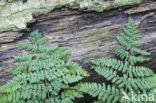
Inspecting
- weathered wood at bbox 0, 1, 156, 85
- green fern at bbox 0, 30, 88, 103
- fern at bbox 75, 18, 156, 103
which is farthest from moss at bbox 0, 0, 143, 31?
fern at bbox 75, 18, 156, 103

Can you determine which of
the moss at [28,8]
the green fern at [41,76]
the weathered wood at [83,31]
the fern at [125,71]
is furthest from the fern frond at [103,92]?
the moss at [28,8]

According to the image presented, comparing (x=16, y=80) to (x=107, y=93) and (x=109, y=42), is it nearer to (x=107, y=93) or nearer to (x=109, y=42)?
(x=107, y=93)

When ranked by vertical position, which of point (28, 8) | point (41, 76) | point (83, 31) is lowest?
point (41, 76)

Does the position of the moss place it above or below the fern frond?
above

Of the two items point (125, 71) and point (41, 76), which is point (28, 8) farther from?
point (125, 71)

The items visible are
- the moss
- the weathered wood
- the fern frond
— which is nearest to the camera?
the fern frond

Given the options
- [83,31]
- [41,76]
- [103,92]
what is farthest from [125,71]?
[41,76]

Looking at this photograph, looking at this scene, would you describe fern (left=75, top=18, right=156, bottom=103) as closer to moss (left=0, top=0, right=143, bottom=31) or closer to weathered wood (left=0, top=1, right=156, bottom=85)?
weathered wood (left=0, top=1, right=156, bottom=85)
